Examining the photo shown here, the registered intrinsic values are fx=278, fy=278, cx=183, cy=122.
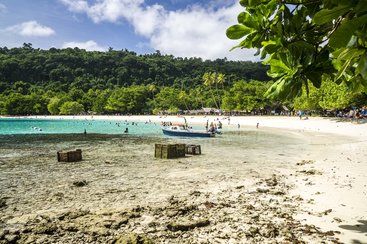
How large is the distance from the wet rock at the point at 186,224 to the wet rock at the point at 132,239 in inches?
31.7

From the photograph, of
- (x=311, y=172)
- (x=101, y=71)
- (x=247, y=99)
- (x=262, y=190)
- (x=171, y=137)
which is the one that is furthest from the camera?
(x=101, y=71)

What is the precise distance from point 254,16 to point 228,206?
6.79 m

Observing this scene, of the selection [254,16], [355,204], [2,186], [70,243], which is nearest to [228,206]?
[355,204]

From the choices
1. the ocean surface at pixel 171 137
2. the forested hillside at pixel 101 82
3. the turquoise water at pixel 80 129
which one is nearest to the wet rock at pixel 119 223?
the ocean surface at pixel 171 137

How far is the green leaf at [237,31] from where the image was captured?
A: 264cm

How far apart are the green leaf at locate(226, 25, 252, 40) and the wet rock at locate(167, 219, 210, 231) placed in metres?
5.29

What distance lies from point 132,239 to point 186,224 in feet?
4.77

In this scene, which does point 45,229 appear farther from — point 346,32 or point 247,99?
point 247,99

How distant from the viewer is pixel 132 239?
5.99 metres

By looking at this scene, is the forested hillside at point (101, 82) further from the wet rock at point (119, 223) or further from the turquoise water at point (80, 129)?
the wet rock at point (119, 223)

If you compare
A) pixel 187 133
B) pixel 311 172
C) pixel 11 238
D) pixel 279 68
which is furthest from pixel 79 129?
pixel 279 68

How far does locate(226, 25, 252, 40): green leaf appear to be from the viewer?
2641 millimetres

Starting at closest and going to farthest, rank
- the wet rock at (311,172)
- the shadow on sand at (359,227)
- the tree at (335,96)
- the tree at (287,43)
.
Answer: the tree at (287,43) → the shadow on sand at (359,227) → the wet rock at (311,172) → the tree at (335,96)

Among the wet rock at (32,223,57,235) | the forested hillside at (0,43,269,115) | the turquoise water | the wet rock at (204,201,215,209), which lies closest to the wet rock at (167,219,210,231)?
the wet rock at (204,201,215,209)
